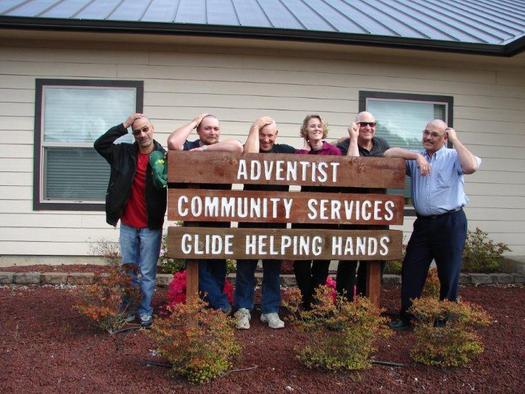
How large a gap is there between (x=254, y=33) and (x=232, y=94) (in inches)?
34.8

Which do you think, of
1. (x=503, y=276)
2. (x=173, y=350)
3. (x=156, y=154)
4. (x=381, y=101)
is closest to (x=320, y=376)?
(x=173, y=350)

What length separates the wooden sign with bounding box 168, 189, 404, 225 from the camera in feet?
14.1

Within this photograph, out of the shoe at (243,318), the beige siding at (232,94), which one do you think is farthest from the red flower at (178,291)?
the beige siding at (232,94)

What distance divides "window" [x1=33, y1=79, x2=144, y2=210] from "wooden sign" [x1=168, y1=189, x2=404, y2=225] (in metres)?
3.04

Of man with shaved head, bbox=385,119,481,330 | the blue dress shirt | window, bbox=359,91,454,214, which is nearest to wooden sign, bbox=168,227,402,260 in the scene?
man with shaved head, bbox=385,119,481,330

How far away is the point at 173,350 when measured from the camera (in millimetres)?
3406

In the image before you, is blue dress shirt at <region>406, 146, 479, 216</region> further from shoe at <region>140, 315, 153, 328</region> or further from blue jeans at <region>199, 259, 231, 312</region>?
shoe at <region>140, 315, 153, 328</region>

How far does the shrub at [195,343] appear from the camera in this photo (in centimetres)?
336

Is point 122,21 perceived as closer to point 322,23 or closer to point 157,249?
point 322,23

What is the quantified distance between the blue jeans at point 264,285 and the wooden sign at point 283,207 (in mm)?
454

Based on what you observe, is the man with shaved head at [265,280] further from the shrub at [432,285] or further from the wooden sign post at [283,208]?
the shrub at [432,285]

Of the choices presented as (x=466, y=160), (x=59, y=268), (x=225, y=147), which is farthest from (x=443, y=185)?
(x=59, y=268)

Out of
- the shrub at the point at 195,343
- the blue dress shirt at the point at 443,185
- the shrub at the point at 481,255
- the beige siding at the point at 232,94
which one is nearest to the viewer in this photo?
the shrub at the point at 195,343

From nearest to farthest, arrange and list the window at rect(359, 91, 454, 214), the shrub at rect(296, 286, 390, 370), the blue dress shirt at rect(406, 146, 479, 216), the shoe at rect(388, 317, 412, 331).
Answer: the shrub at rect(296, 286, 390, 370) → the blue dress shirt at rect(406, 146, 479, 216) → the shoe at rect(388, 317, 412, 331) → the window at rect(359, 91, 454, 214)
